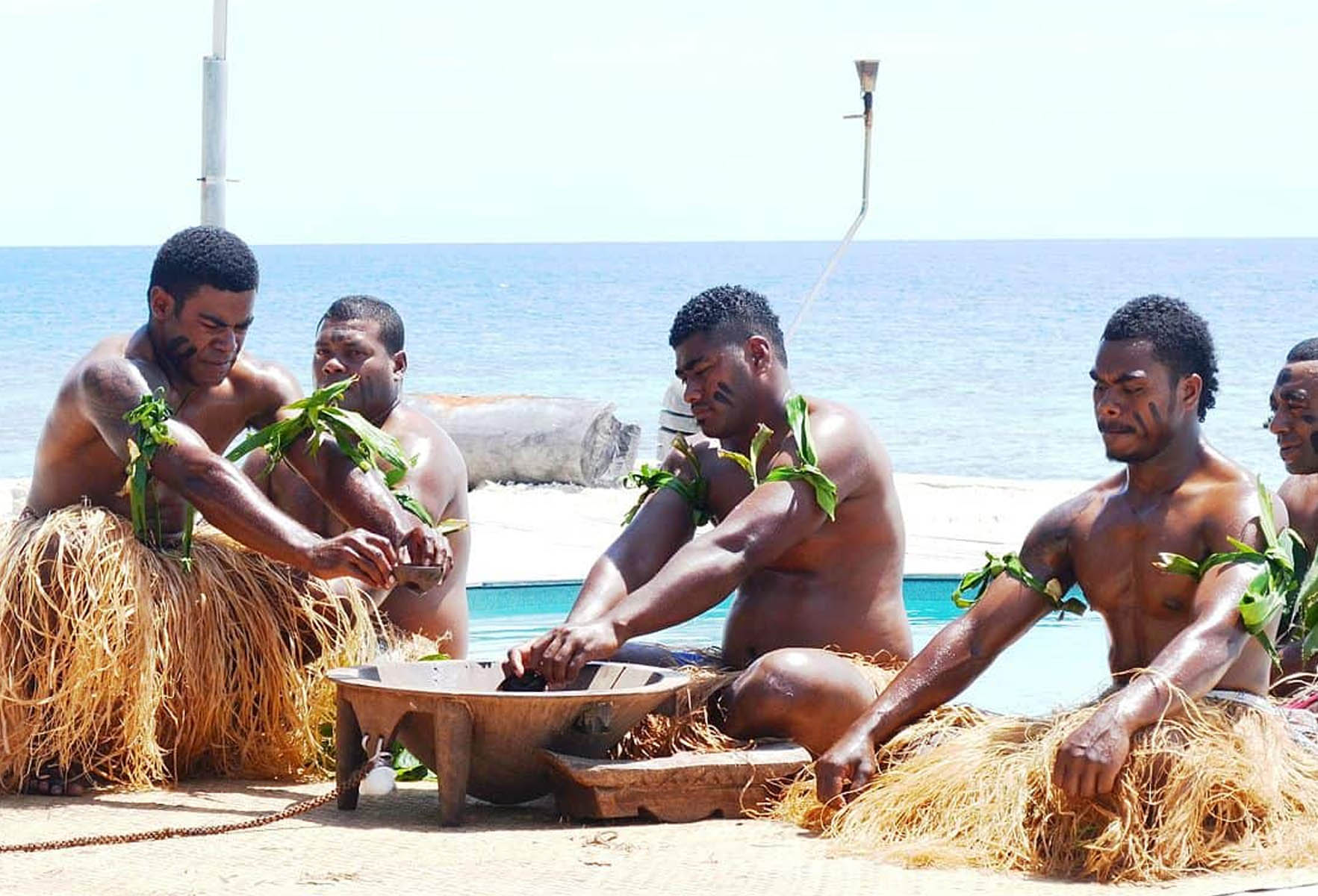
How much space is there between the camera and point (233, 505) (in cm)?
459

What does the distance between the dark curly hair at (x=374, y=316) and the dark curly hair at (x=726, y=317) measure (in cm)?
108

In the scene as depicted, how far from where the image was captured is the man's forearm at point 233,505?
15.1 feet

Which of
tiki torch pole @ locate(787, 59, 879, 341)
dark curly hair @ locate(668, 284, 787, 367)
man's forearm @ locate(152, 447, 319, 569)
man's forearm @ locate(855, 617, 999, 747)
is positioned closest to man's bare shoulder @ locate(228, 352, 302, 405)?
man's forearm @ locate(152, 447, 319, 569)

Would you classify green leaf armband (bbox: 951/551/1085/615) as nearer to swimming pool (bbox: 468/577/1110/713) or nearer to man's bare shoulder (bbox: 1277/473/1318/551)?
man's bare shoulder (bbox: 1277/473/1318/551)

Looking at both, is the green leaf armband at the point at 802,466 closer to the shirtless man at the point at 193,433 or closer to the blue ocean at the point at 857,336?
the shirtless man at the point at 193,433

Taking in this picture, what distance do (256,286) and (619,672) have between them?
1459 mm

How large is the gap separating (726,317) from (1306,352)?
1639 mm

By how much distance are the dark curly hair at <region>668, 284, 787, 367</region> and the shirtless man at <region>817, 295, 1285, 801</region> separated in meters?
0.88

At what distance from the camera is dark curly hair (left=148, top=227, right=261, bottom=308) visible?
4.89m

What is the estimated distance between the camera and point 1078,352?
35.6 m

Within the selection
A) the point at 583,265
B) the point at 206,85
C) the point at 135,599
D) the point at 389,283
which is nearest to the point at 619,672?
the point at 135,599

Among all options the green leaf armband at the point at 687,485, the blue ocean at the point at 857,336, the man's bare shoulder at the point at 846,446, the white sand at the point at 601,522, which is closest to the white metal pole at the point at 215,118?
the white sand at the point at 601,522

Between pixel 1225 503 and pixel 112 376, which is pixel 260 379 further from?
pixel 1225 503

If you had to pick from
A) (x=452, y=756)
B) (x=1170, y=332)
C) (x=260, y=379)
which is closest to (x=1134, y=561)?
(x=1170, y=332)
